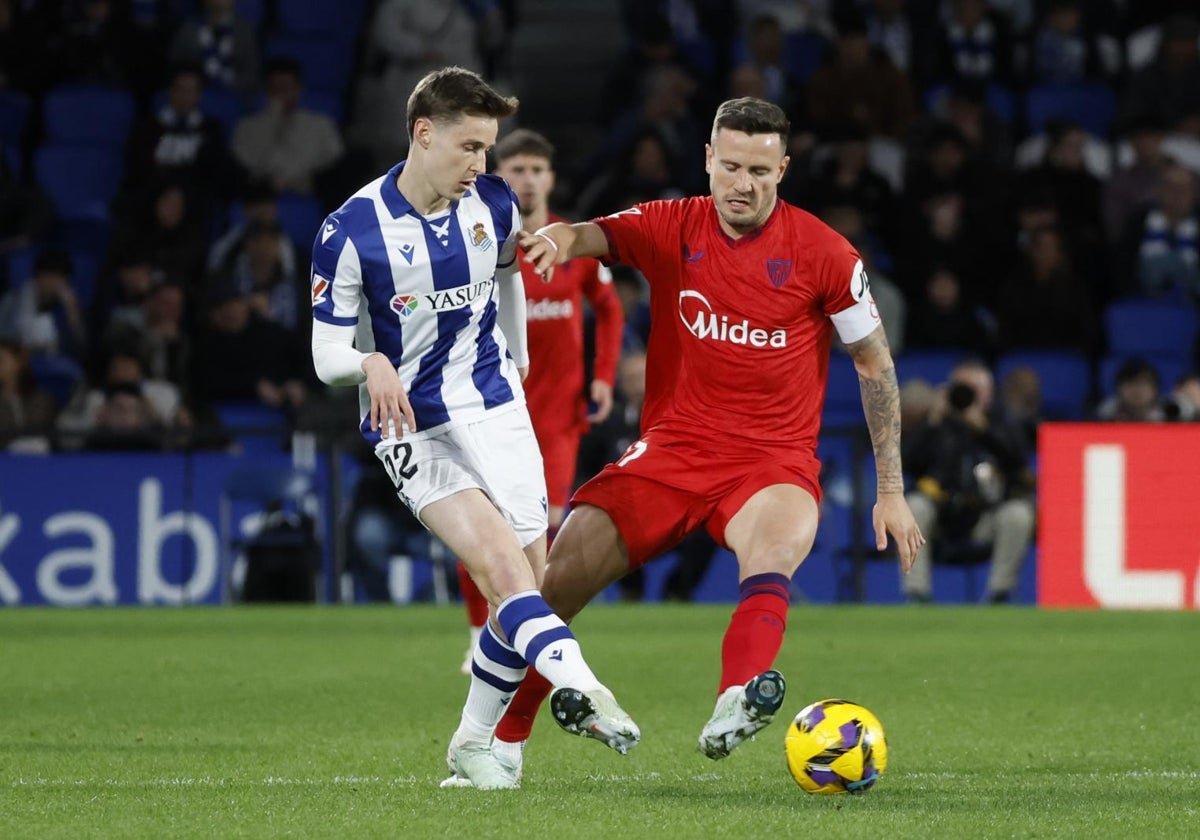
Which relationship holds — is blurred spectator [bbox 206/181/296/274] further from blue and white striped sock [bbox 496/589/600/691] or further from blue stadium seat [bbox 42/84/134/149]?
blue and white striped sock [bbox 496/589/600/691]

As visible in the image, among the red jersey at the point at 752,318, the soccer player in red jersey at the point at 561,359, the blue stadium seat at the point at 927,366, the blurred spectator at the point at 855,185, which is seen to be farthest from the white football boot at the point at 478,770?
the blurred spectator at the point at 855,185

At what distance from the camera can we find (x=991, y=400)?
14961 millimetres

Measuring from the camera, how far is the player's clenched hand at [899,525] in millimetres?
5965

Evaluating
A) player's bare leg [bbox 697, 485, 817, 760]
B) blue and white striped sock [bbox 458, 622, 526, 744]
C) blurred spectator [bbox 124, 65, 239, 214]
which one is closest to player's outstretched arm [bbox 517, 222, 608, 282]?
player's bare leg [bbox 697, 485, 817, 760]

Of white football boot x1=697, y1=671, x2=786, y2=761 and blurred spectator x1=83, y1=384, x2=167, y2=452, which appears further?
blurred spectator x1=83, y1=384, x2=167, y2=452

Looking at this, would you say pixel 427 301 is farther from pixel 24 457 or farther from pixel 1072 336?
pixel 1072 336

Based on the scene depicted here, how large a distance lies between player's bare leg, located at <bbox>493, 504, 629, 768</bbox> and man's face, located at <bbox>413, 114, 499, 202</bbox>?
101cm

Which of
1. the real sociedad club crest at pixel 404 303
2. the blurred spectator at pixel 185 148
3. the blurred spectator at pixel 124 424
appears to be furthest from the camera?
the blurred spectator at pixel 185 148

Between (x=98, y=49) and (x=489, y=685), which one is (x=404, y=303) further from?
(x=98, y=49)

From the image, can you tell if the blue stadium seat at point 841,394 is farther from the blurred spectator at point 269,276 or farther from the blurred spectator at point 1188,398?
the blurred spectator at point 269,276

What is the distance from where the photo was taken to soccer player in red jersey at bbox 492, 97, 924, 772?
6.09 m

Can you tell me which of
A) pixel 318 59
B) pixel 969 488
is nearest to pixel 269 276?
pixel 318 59

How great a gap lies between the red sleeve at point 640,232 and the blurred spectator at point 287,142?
37.0 feet

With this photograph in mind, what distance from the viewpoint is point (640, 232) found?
6.37 m
